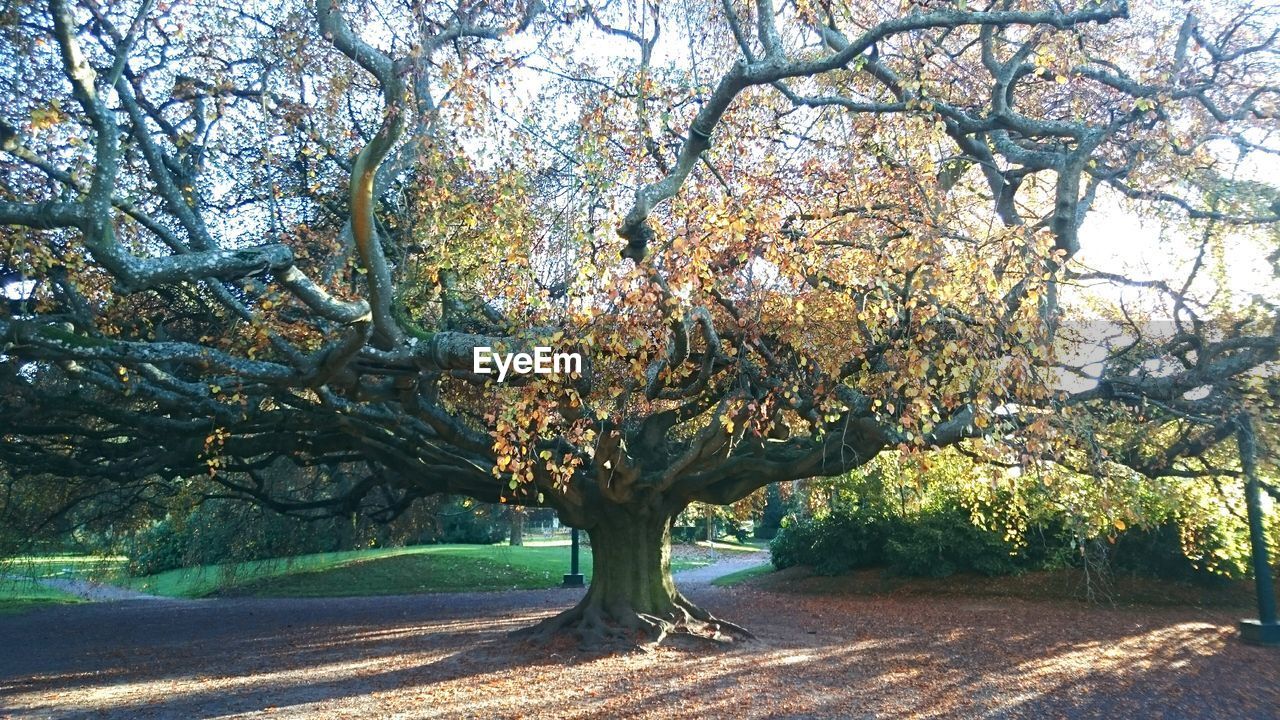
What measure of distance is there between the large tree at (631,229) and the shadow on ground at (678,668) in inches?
79.8

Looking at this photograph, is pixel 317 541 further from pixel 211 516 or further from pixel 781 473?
pixel 781 473

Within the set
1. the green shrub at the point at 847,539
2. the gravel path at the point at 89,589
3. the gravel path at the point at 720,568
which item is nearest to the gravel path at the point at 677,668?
the green shrub at the point at 847,539

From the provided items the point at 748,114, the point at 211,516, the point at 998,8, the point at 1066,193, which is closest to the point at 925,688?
the point at 1066,193

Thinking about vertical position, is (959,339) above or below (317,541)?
above

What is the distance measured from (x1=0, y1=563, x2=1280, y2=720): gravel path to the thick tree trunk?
19.1 inches

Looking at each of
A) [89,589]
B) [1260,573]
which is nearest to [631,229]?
[1260,573]

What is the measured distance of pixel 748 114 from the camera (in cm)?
1067

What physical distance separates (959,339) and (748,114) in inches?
176

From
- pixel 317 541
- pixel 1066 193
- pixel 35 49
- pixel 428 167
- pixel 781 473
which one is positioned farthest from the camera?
pixel 317 541

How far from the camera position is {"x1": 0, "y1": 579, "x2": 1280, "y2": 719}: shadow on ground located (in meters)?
8.94

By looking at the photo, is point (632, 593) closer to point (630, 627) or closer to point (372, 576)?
point (630, 627)

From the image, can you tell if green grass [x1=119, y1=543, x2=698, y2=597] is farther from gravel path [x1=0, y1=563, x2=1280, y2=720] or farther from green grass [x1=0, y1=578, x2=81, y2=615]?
gravel path [x1=0, y1=563, x2=1280, y2=720]

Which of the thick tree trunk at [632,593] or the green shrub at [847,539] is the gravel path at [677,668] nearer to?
the thick tree trunk at [632,593]

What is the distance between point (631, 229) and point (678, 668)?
5.93m
